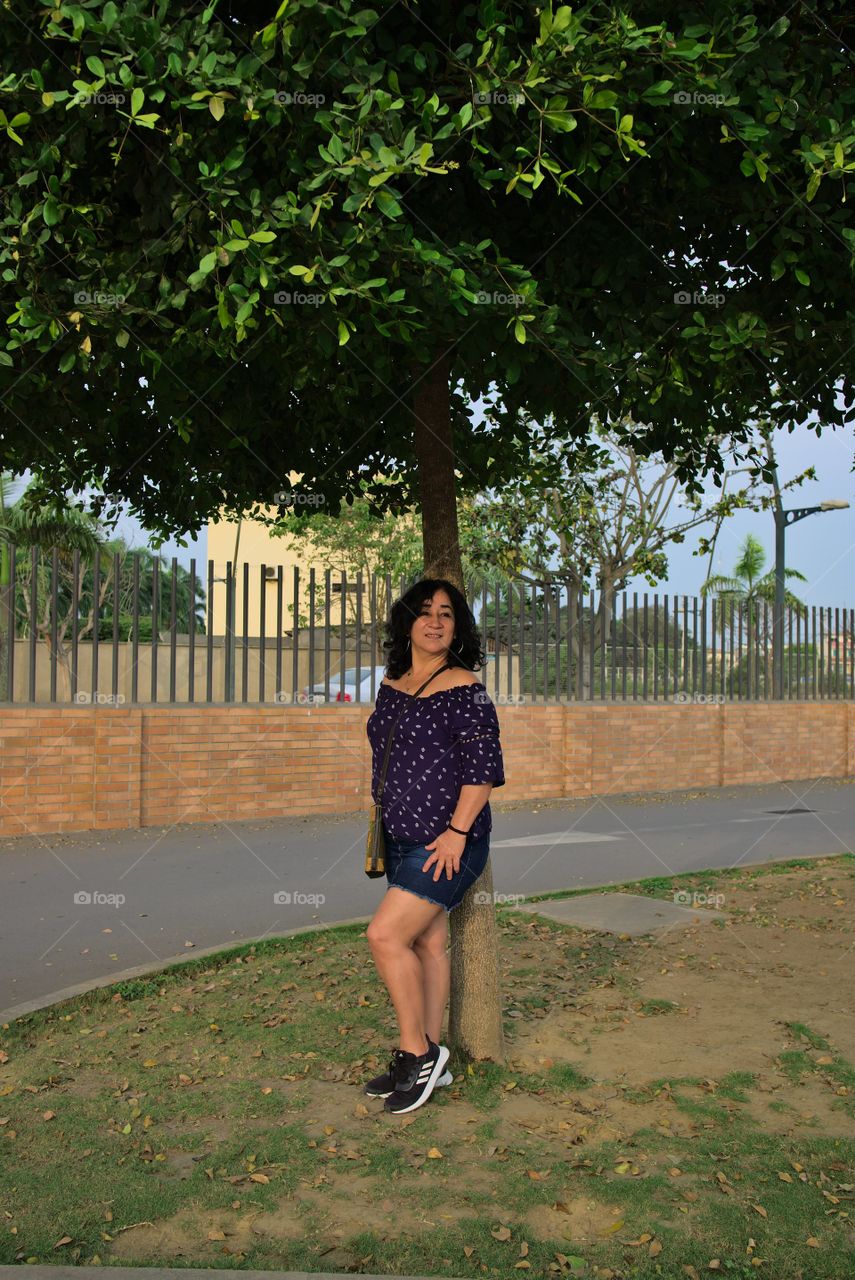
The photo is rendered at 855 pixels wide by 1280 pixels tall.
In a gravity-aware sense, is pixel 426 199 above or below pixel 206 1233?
above

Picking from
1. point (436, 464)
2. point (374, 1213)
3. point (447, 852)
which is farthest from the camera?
point (436, 464)

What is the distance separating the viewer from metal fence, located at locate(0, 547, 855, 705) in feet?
36.0

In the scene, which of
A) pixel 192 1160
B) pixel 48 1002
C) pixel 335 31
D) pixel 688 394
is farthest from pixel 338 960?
pixel 335 31

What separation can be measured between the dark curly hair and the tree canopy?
0.78 m

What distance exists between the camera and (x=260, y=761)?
40.0 ft

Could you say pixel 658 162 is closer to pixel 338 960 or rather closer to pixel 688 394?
pixel 688 394

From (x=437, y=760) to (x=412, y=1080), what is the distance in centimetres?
114

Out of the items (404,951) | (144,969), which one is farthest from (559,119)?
(144,969)

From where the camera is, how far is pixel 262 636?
39.9 ft

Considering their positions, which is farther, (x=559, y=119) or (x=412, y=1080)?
(x=412, y=1080)

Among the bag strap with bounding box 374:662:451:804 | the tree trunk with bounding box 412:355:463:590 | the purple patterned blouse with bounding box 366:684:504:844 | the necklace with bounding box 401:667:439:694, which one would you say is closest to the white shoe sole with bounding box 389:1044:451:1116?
the purple patterned blouse with bounding box 366:684:504:844

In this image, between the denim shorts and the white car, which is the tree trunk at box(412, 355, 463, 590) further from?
the white car

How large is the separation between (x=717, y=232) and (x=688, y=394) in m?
0.68

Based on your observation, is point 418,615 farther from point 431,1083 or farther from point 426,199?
point 431,1083
